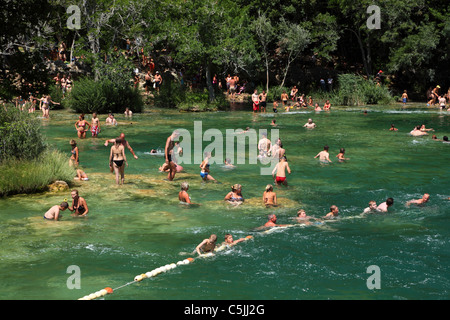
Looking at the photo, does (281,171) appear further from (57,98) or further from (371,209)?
(57,98)

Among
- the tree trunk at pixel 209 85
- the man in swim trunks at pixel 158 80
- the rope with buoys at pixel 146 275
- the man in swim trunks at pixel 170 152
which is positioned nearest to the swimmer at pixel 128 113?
the tree trunk at pixel 209 85

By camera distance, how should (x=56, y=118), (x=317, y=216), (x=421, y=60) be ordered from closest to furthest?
(x=317, y=216) < (x=56, y=118) < (x=421, y=60)

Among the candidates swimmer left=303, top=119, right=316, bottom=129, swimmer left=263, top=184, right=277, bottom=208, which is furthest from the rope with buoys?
swimmer left=303, top=119, right=316, bottom=129

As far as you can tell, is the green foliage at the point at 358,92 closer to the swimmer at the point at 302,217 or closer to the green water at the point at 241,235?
the green water at the point at 241,235

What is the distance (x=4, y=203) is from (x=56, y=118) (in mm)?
21874

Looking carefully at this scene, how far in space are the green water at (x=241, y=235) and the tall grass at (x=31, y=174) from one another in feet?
1.66

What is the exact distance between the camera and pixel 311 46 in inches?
2264

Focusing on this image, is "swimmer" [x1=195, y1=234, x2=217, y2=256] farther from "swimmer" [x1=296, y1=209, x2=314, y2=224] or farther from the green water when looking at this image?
"swimmer" [x1=296, y1=209, x2=314, y2=224]

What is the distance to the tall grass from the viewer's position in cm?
1939

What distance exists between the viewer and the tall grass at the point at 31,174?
63.6 ft
